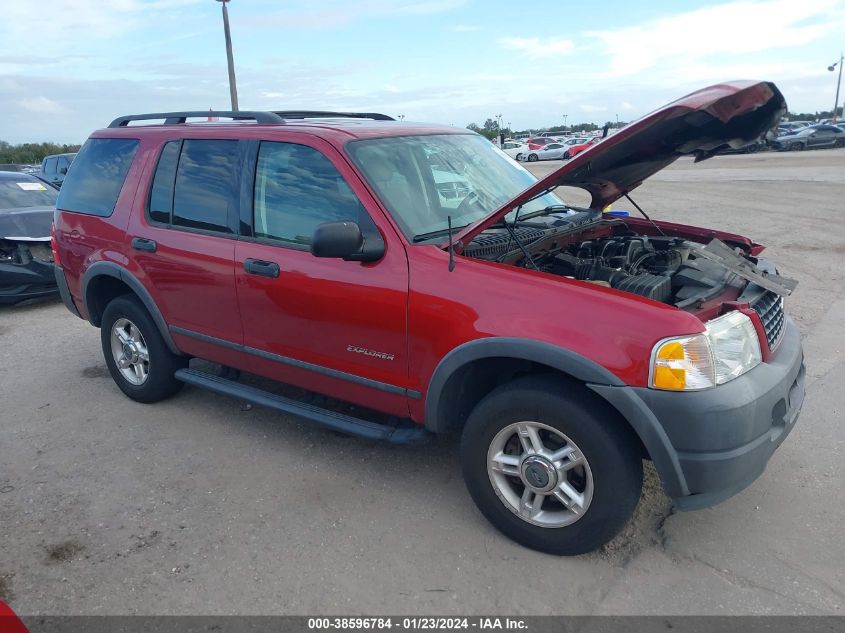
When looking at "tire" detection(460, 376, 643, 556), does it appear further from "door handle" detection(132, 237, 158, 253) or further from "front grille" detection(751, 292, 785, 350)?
"door handle" detection(132, 237, 158, 253)

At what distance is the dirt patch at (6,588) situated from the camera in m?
2.95

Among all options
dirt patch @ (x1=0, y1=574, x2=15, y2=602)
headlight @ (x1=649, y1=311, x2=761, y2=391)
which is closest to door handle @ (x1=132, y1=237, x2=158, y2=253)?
dirt patch @ (x1=0, y1=574, x2=15, y2=602)

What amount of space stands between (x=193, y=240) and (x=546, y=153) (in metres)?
40.4

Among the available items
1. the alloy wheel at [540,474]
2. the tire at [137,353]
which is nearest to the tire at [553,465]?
the alloy wheel at [540,474]

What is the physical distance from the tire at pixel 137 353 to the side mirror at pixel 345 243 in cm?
211

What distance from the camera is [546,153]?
4234 cm

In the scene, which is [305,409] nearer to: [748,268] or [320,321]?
[320,321]

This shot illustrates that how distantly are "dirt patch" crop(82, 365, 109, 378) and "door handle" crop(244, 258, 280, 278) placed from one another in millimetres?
2591

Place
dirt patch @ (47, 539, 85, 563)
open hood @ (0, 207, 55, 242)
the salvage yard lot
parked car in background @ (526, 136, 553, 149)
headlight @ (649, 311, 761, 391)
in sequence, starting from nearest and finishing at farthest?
headlight @ (649, 311, 761, 391) → the salvage yard lot → dirt patch @ (47, 539, 85, 563) → open hood @ (0, 207, 55, 242) → parked car in background @ (526, 136, 553, 149)

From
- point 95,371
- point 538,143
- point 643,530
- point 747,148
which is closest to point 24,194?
point 95,371

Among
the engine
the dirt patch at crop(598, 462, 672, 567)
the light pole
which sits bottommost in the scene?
the dirt patch at crop(598, 462, 672, 567)

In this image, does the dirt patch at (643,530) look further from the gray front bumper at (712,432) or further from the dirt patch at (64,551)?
the dirt patch at (64,551)

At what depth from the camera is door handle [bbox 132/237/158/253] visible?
14.4ft

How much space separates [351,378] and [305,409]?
44 cm
